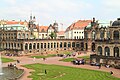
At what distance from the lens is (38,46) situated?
428ft

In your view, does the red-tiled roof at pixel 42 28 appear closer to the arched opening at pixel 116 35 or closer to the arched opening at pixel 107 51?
the arched opening at pixel 107 51

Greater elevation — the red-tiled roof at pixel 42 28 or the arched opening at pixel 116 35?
the red-tiled roof at pixel 42 28

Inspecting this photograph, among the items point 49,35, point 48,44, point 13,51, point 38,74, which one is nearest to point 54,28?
point 49,35

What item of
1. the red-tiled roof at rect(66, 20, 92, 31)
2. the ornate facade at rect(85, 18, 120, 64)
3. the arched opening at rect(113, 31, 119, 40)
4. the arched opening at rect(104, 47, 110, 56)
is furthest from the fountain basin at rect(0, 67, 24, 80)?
the red-tiled roof at rect(66, 20, 92, 31)

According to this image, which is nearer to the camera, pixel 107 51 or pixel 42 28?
pixel 107 51

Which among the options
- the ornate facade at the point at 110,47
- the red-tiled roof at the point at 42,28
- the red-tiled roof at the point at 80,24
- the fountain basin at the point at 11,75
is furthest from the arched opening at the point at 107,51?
the red-tiled roof at the point at 42,28

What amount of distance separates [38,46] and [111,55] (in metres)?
56.7

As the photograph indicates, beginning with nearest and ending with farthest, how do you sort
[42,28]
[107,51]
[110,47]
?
1. [110,47]
2. [107,51]
3. [42,28]

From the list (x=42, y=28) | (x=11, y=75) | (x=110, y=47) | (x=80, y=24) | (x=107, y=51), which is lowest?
(x=11, y=75)

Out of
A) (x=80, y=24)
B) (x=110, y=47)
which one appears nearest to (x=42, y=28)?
(x=80, y=24)

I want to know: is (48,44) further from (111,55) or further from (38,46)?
(111,55)

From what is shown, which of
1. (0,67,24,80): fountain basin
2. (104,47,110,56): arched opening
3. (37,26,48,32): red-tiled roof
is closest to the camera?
(0,67,24,80): fountain basin

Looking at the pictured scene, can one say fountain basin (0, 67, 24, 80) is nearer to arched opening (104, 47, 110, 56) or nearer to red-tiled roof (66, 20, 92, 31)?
arched opening (104, 47, 110, 56)

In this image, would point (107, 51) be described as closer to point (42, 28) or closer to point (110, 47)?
point (110, 47)
